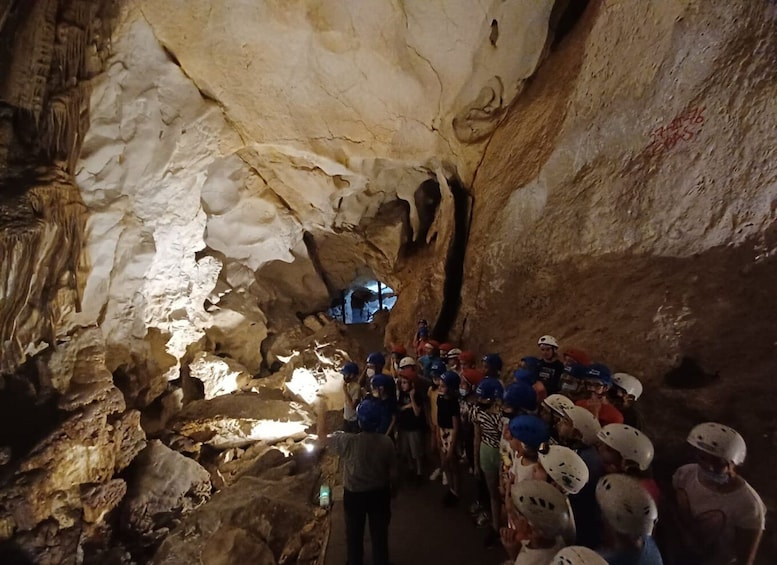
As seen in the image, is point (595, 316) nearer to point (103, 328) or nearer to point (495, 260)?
point (495, 260)

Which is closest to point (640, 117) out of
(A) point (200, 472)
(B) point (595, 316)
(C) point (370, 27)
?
(B) point (595, 316)

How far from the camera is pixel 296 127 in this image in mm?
8391

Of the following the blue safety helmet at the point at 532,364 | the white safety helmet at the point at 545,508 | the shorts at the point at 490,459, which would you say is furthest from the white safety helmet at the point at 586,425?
the blue safety helmet at the point at 532,364

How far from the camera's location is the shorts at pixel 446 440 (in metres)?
4.48

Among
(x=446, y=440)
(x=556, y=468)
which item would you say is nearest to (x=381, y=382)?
(x=446, y=440)

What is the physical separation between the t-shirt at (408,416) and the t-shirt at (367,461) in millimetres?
1358

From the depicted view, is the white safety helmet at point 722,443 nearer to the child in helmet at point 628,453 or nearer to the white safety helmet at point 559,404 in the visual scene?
the child in helmet at point 628,453

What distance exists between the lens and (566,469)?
2350mm

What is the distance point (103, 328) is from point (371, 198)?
5536 millimetres

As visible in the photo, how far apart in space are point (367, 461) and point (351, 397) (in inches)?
65.1

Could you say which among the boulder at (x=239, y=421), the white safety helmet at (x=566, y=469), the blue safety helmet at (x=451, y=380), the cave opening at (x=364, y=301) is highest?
the cave opening at (x=364, y=301)

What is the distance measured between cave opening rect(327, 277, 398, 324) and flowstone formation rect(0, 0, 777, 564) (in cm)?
414

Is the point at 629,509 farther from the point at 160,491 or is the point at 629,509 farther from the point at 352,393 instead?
the point at 160,491

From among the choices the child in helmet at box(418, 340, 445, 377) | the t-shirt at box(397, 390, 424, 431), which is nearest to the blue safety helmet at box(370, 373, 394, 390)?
the t-shirt at box(397, 390, 424, 431)
